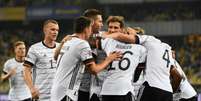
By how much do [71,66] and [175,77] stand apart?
2.11 m

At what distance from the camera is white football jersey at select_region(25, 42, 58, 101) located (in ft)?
29.0

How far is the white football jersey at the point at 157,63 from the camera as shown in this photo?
25.0ft

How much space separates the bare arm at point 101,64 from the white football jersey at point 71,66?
0.09 m

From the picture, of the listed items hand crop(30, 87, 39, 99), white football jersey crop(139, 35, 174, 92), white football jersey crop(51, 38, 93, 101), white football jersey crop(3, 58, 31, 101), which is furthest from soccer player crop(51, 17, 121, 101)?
white football jersey crop(3, 58, 31, 101)

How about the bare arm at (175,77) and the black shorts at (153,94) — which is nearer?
the black shorts at (153,94)

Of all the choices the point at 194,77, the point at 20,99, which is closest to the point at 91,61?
the point at 20,99

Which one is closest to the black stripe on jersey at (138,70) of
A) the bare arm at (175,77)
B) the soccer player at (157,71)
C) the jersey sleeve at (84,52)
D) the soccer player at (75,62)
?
the soccer player at (157,71)

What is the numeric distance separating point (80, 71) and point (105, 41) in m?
0.63

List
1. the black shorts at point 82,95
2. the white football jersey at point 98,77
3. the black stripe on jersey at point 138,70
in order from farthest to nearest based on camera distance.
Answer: the black stripe on jersey at point 138,70
the black shorts at point 82,95
the white football jersey at point 98,77

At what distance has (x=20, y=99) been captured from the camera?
1044 centimetres

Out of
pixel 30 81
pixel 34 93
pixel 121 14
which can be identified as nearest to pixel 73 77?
pixel 34 93

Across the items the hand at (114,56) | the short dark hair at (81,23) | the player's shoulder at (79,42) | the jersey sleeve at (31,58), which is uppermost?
the short dark hair at (81,23)

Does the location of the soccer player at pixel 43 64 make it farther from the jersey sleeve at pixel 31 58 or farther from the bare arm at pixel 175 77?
the bare arm at pixel 175 77

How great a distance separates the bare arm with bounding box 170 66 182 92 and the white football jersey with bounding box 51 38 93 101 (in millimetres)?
1826
